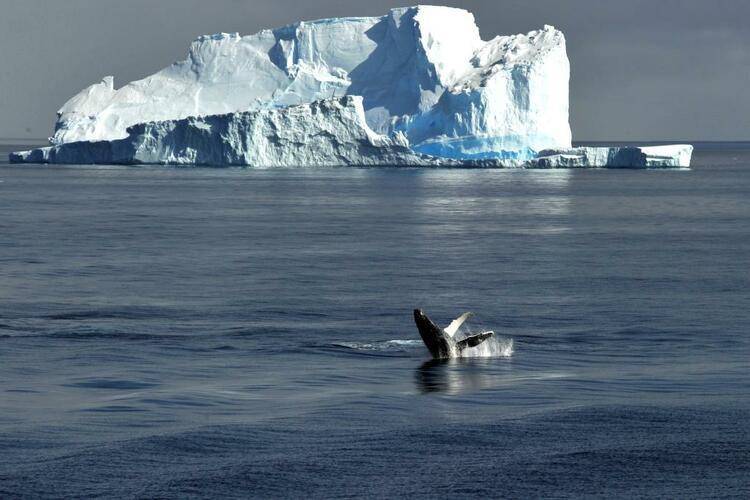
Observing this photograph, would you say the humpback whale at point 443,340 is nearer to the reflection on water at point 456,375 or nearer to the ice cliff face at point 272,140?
the reflection on water at point 456,375

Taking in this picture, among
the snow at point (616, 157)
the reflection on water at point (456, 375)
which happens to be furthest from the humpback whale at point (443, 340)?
the snow at point (616, 157)

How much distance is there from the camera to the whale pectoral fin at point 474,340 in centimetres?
1767

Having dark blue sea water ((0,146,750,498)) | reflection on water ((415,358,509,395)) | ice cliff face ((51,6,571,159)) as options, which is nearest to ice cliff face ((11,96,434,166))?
ice cliff face ((51,6,571,159))

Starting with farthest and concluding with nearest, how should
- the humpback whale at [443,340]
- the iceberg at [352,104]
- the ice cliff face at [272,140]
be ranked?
the iceberg at [352,104]
the ice cliff face at [272,140]
the humpback whale at [443,340]

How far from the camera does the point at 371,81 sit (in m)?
98.1

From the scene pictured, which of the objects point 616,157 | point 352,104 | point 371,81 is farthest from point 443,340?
point 616,157

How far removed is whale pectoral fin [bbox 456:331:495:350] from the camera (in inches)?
696

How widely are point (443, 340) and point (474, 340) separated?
0.44m

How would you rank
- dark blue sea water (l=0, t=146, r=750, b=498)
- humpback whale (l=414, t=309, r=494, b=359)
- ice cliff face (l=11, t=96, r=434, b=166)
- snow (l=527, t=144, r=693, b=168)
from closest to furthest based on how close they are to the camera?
dark blue sea water (l=0, t=146, r=750, b=498) → humpback whale (l=414, t=309, r=494, b=359) → ice cliff face (l=11, t=96, r=434, b=166) → snow (l=527, t=144, r=693, b=168)

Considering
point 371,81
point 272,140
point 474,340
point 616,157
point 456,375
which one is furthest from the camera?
point 616,157

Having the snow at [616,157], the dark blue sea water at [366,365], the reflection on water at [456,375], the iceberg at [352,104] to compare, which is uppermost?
the iceberg at [352,104]

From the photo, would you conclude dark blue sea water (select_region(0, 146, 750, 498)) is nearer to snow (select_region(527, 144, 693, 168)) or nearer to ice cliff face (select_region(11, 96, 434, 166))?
ice cliff face (select_region(11, 96, 434, 166))

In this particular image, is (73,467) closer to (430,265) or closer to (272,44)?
(430,265)

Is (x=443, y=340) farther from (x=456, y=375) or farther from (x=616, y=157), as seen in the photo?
(x=616, y=157)
